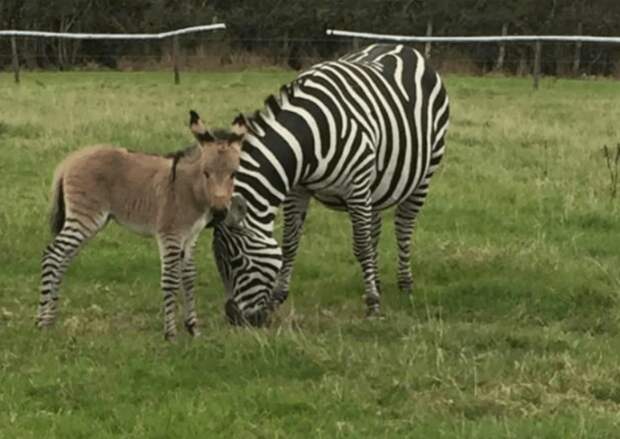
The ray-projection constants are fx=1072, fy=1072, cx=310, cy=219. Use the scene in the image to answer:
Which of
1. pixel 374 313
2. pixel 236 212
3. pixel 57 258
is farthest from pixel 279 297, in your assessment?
pixel 57 258

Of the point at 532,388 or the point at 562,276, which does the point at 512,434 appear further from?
the point at 562,276

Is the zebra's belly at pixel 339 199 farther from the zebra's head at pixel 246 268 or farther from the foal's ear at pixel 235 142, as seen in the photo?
the foal's ear at pixel 235 142

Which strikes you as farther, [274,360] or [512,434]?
[274,360]

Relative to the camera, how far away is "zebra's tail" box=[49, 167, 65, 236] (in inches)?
281

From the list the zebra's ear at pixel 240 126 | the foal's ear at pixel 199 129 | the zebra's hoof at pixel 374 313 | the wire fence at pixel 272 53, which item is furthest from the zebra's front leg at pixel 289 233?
the wire fence at pixel 272 53

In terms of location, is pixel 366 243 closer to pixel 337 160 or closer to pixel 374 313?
pixel 374 313

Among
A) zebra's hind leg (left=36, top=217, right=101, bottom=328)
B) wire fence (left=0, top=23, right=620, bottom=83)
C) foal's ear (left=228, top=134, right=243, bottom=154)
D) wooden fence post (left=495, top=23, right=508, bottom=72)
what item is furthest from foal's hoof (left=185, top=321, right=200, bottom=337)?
wooden fence post (left=495, top=23, right=508, bottom=72)

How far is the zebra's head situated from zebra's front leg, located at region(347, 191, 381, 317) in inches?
36.1

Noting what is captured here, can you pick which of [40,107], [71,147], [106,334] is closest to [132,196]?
[106,334]

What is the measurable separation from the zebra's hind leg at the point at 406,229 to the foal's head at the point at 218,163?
9.04 ft

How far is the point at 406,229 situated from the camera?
8.87 meters

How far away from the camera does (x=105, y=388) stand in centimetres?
567

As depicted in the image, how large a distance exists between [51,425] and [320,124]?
10.1 feet

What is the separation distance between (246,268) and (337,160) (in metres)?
1.05
